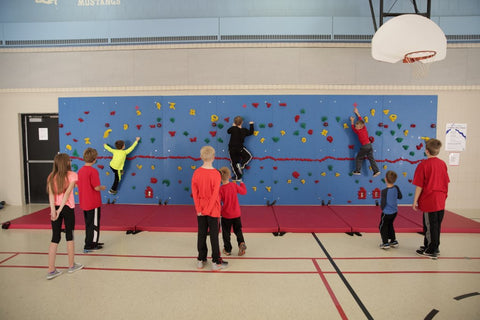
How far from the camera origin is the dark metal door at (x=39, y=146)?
21.6 ft

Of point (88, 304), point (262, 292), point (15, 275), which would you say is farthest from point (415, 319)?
point (15, 275)

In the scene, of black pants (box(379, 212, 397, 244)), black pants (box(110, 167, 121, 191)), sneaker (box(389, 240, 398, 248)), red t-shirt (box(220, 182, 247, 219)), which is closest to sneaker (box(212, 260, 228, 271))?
red t-shirt (box(220, 182, 247, 219))

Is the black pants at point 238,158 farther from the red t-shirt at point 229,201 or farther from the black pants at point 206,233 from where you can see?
the black pants at point 206,233

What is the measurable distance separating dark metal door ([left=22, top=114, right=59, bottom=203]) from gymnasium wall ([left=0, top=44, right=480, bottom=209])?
68 centimetres

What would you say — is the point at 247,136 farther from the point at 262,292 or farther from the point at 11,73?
the point at 11,73

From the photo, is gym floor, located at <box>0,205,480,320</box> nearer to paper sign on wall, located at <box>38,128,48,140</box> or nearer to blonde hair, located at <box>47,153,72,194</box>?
blonde hair, located at <box>47,153,72,194</box>

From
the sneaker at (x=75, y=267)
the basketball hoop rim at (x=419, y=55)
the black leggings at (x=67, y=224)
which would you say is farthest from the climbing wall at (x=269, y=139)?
the black leggings at (x=67, y=224)

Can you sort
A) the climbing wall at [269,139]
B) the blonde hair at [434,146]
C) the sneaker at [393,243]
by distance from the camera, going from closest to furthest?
the blonde hair at [434,146] < the sneaker at [393,243] < the climbing wall at [269,139]

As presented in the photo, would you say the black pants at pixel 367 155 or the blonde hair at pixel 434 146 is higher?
the blonde hair at pixel 434 146

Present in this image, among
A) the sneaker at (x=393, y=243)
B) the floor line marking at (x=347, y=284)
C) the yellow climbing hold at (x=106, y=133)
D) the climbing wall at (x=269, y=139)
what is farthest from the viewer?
the yellow climbing hold at (x=106, y=133)

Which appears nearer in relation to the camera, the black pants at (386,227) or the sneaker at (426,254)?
the sneaker at (426,254)

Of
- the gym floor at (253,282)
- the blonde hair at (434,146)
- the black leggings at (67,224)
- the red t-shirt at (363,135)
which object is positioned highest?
the red t-shirt at (363,135)

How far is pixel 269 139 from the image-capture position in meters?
6.12

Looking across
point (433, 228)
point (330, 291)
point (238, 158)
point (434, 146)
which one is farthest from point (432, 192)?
point (238, 158)
